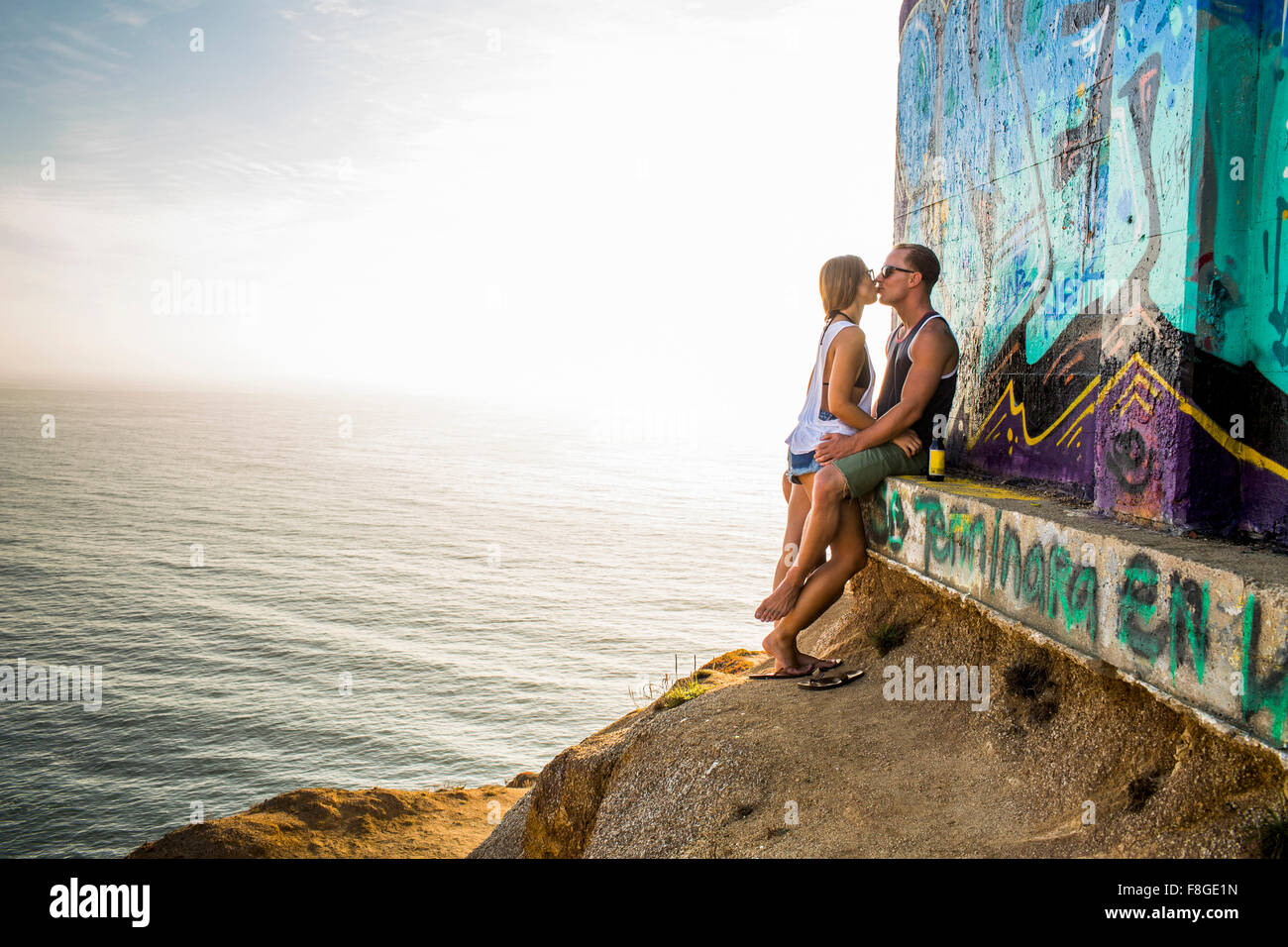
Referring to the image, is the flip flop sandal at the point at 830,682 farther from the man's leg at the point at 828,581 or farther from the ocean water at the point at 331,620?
the ocean water at the point at 331,620

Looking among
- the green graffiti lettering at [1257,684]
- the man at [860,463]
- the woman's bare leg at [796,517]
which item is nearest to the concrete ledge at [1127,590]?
the green graffiti lettering at [1257,684]

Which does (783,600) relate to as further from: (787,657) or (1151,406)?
(1151,406)

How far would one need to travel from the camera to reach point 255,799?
28812mm

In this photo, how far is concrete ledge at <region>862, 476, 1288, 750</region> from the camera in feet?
11.4

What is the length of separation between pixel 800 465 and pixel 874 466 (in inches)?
22.2

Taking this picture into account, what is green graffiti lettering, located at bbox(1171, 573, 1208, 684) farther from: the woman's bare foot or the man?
the woman's bare foot

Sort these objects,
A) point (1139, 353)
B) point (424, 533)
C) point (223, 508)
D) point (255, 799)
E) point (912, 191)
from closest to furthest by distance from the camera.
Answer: point (1139, 353), point (912, 191), point (255, 799), point (424, 533), point (223, 508)

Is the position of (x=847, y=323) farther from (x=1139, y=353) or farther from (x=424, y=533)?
(x=424, y=533)

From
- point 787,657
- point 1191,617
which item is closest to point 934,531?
point 787,657

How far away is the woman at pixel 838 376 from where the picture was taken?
610 centimetres

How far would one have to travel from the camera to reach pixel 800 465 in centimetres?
662

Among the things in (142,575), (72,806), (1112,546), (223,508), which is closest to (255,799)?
(72,806)

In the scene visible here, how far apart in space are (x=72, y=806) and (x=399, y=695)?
12.7 meters

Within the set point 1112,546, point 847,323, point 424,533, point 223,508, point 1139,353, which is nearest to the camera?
point 1112,546
